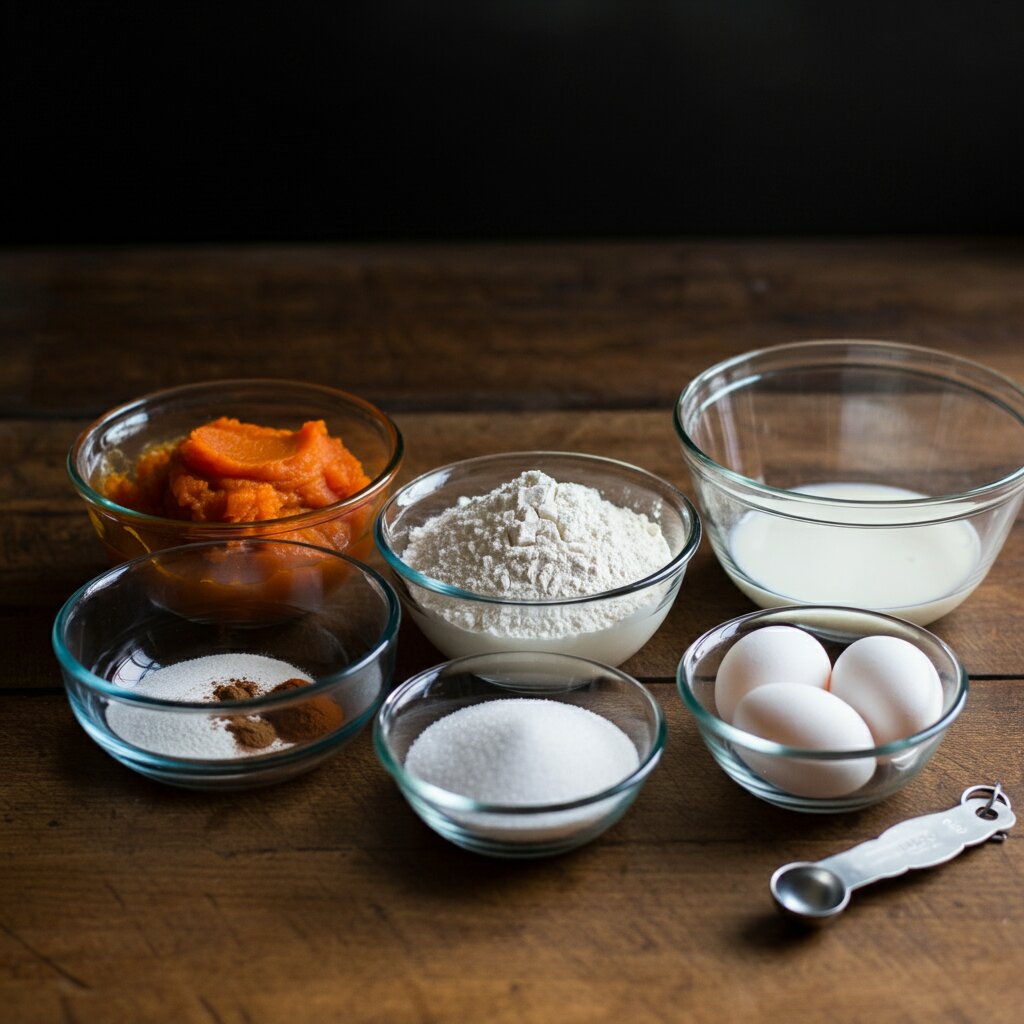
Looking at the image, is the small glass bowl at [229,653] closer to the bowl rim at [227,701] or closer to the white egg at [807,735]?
the bowl rim at [227,701]

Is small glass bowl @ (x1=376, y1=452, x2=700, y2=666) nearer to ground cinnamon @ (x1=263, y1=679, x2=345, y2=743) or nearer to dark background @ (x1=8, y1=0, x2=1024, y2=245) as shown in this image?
ground cinnamon @ (x1=263, y1=679, x2=345, y2=743)

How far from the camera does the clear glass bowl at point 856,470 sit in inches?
55.5

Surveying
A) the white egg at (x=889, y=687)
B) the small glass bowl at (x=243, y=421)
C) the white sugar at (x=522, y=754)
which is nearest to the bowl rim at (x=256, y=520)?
the small glass bowl at (x=243, y=421)

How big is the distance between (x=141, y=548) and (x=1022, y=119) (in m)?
2.06

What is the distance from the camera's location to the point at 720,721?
1120 millimetres

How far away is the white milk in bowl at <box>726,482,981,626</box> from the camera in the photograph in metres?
1.41

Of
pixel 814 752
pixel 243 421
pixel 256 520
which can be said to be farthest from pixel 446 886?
pixel 243 421

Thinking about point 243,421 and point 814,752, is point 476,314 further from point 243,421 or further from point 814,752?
point 814,752

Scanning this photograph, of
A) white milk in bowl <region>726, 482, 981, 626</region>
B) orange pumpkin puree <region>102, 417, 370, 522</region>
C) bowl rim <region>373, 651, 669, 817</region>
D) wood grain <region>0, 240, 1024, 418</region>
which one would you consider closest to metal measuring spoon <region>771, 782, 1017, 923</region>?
bowl rim <region>373, 651, 669, 817</region>

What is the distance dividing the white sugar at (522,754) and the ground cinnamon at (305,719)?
0.09 metres

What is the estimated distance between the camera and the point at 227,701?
118 cm

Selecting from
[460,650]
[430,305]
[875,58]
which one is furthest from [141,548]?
[875,58]

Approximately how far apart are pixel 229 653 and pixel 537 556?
0.35m

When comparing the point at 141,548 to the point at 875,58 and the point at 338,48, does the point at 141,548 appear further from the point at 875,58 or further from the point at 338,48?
the point at 875,58
